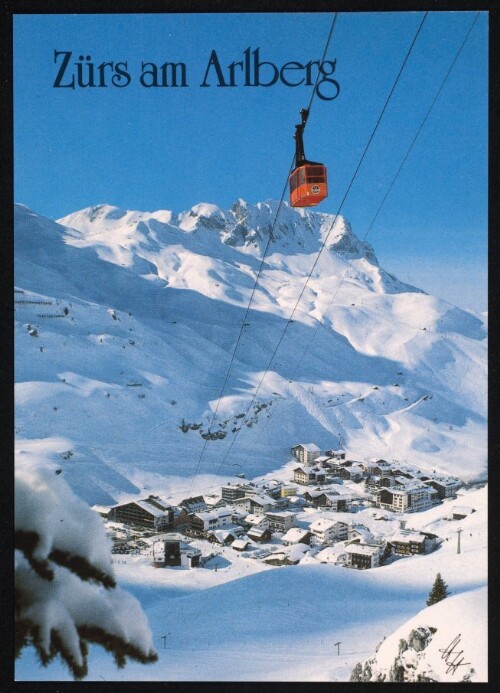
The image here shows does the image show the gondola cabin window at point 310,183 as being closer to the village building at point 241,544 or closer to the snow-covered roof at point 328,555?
the village building at point 241,544

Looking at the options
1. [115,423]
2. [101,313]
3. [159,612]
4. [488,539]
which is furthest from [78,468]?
[488,539]

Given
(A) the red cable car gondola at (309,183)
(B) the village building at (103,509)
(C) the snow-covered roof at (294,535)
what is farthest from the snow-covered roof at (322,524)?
(A) the red cable car gondola at (309,183)

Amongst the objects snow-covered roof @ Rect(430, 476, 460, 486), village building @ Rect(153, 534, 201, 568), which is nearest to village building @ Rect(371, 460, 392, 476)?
snow-covered roof @ Rect(430, 476, 460, 486)

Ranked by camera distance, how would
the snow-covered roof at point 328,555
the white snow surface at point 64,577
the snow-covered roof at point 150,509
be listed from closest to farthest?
the white snow surface at point 64,577 < the snow-covered roof at point 150,509 < the snow-covered roof at point 328,555

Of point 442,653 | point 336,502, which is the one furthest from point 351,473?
point 442,653

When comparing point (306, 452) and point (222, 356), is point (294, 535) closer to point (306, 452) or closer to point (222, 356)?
point (306, 452)
